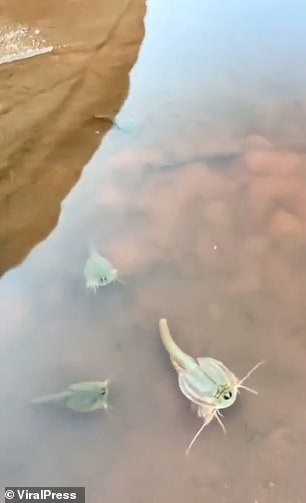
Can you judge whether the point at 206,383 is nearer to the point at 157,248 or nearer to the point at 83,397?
the point at 83,397

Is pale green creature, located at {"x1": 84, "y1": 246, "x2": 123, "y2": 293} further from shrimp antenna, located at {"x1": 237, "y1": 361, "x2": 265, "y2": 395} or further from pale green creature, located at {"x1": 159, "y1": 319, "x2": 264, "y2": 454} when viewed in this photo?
shrimp antenna, located at {"x1": 237, "y1": 361, "x2": 265, "y2": 395}

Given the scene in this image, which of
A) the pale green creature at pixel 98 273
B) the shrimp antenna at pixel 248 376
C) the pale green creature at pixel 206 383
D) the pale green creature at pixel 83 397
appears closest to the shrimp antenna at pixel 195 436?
the pale green creature at pixel 206 383

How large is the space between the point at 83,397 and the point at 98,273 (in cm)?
48

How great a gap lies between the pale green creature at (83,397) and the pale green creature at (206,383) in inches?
9.4

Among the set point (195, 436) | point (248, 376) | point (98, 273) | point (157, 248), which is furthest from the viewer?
point (157, 248)

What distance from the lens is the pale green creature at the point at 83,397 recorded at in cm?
202

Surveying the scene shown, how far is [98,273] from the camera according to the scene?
2.34 meters

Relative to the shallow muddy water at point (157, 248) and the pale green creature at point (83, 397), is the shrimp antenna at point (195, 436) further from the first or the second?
the pale green creature at point (83, 397)

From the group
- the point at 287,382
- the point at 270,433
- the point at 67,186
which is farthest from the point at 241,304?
the point at 67,186

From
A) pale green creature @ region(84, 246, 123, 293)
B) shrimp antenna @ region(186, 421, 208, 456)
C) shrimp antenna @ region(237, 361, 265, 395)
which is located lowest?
shrimp antenna @ region(186, 421, 208, 456)

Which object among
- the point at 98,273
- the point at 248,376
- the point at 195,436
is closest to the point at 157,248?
the point at 98,273

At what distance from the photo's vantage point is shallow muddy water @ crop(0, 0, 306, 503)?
1943mm

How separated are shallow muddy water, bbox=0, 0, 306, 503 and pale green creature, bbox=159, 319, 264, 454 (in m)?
0.04

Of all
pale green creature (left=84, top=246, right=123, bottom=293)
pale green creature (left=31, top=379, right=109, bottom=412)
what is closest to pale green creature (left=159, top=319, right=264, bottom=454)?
pale green creature (left=31, top=379, right=109, bottom=412)
